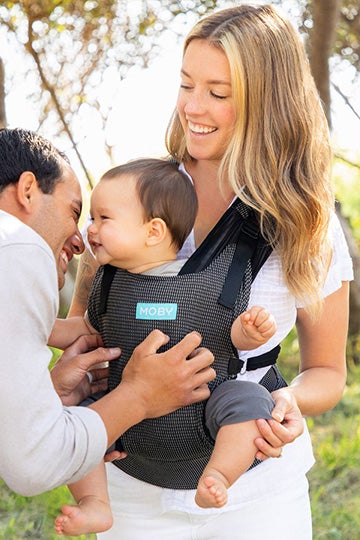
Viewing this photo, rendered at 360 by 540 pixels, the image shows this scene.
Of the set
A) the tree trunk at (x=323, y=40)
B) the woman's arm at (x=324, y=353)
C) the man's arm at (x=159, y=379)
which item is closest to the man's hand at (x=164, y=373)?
the man's arm at (x=159, y=379)

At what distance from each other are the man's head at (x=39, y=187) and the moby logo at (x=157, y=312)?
27 centimetres

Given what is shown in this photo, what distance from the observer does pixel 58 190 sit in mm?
2307

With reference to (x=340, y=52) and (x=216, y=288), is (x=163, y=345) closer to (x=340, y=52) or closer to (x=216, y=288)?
(x=216, y=288)

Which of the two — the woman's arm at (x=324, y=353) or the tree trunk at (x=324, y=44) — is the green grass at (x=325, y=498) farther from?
the woman's arm at (x=324, y=353)

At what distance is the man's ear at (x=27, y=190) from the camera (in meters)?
2.19

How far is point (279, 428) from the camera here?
2340 mm

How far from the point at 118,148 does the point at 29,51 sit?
1263mm

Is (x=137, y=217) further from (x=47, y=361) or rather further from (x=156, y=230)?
(x=47, y=361)

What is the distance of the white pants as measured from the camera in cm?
249

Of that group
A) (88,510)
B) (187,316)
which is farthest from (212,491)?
(187,316)

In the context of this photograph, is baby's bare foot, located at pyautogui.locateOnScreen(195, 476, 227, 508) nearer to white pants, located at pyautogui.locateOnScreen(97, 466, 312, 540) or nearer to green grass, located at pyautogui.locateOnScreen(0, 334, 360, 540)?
white pants, located at pyautogui.locateOnScreen(97, 466, 312, 540)

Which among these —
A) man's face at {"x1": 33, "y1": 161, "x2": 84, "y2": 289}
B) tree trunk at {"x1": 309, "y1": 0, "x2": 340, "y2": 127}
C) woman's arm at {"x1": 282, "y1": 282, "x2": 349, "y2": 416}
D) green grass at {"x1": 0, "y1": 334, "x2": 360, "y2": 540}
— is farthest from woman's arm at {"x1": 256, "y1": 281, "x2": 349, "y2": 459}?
tree trunk at {"x1": 309, "y1": 0, "x2": 340, "y2": 127}

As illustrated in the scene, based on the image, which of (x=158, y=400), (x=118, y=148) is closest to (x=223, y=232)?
(x=158, y=400)

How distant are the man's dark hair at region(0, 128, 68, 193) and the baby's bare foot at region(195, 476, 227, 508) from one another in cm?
80
